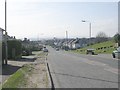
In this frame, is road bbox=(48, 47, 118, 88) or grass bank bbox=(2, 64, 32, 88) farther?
road bbox=(48, 47, 118, 88)

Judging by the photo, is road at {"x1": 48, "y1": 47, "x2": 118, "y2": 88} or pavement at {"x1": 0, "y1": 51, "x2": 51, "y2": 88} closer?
road at {"x1": 48, "y1": 47, "x2": 118, "y2": 88}

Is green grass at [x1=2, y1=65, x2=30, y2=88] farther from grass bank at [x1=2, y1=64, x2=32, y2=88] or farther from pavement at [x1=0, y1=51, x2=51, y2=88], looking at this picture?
pavement at [x1=0, y1=51, x2=51, y2=88]

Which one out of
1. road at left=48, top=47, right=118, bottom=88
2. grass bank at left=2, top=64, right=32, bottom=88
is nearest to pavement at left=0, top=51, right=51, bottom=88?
grass bank at left=2, top=64, right=32, bottom=88

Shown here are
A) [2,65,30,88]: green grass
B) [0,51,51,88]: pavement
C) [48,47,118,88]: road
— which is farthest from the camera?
[0,51,51,88]: pavement

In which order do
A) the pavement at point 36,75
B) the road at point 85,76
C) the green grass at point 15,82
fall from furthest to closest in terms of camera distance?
the pavement at point 36,75
the road at point 85,76
the green grass at point 15,82

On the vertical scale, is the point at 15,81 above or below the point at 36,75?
above

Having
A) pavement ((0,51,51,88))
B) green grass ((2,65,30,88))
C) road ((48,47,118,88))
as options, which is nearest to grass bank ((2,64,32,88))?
green grass ((2,65,30,88))

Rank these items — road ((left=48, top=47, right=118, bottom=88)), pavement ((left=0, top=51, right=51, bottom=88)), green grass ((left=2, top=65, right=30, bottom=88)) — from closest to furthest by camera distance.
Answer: green grass ((left=2, top=65, right=30, bottom=88)) → road ((left=48, top=47, right=118, bottom=88)) → pavement ((left=0, top=51, right=51, bottom=88))

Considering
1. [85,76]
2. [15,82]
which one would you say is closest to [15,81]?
[15,82]

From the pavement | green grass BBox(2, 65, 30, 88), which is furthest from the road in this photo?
green grass BBox(2, 65, 30, 88)

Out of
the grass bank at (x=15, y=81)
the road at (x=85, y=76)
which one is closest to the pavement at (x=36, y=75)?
the grass bank at (x=15, y=81)

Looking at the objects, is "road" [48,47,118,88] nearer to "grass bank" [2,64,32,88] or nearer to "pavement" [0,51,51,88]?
"pavement" [0,51,51,88]

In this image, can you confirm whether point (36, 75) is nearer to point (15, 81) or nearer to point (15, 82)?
point (15, 81)

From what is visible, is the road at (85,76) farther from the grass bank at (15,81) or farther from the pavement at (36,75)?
the grass bank at (15,81)
